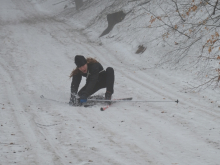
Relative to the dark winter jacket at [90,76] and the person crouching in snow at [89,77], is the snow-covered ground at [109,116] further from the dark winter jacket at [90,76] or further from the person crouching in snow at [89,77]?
the dark winter jacket at [90,76]

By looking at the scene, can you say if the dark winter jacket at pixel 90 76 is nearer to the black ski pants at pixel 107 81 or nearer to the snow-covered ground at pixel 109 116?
the black ski pants at pixel 107 81

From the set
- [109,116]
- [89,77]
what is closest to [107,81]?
[89,77]

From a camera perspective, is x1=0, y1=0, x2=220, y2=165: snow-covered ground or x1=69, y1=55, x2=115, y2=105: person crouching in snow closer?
x1=0, y1=0, x2=220, y2=165: snow-covered ground

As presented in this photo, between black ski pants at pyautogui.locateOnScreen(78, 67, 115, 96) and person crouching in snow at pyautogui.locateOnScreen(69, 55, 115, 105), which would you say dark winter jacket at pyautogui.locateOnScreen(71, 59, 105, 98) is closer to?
person crouching in snow at pyautogui.locateOnScreen(69, 55, 115, 105)

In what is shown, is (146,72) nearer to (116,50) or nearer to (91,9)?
(116,50)

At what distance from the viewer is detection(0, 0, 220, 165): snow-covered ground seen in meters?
3.69

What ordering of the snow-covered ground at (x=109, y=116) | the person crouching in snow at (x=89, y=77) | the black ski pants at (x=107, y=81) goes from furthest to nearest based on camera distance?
the black ski pants at (x=107, y=81) < the person crouching in snow at (x=89, y=77) < the snow-covered ground at (x=109, y=116)

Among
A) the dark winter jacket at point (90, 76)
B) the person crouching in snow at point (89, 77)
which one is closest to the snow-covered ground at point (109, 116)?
the person crouching in snow at point (89, 77)

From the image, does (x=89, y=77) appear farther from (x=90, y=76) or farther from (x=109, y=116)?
(x=109, y=116)

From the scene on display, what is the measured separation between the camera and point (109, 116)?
541 centimetres

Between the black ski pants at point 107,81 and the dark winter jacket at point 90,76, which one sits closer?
the dark winter jacket at point 90,76

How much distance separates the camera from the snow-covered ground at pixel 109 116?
3691 mm

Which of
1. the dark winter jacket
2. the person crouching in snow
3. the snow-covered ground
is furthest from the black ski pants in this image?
the snow-covered ground

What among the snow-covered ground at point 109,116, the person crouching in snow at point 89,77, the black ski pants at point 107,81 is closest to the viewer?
the snow-covered ground at point 109,116
